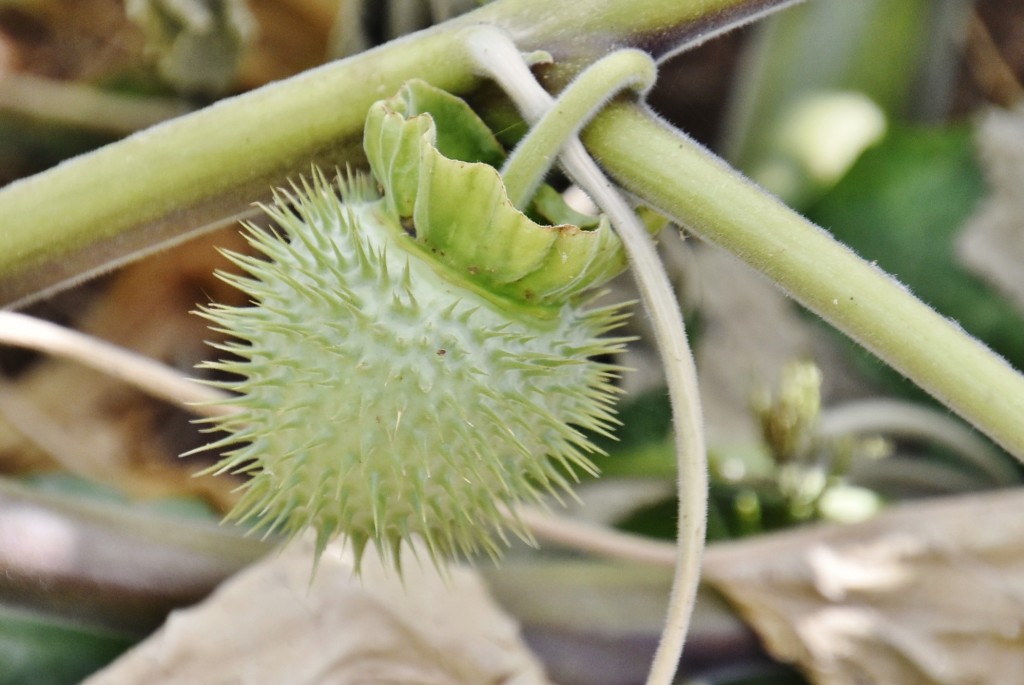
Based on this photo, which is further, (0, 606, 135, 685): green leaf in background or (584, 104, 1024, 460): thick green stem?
(0, 606, 135, 685): green leaf in background

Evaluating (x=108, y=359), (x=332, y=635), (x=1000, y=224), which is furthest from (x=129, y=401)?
(x=1000, y=224)

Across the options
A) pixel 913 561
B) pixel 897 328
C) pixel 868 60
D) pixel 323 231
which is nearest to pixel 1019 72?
pixel 868 60

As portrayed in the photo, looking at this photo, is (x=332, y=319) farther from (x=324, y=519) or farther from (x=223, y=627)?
(x=223, y=627)

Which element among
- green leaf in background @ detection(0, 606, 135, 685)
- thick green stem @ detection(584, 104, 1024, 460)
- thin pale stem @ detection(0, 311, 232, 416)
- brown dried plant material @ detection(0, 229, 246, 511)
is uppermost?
brown dried plant material @ detection(0, 229, 246, 511)

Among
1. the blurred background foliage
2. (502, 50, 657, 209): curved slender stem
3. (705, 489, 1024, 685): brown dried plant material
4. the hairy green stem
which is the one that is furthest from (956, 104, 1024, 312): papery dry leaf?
(502, 50, 657, 209): curved slender stem

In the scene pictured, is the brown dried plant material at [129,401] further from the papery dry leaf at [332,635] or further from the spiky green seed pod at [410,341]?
the spiky green seed pod at [410,341]

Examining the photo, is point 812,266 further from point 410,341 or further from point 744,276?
point 744,276

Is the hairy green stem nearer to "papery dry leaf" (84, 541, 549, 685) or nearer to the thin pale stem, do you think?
the thin pale stem

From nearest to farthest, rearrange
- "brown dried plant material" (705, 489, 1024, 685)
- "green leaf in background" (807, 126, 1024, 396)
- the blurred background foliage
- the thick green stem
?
the thick green stem
"brown dried plant material" (705, 489, 1024, 685)
the blurred background foliage
"green leaf in background" (807, 126, 1024, 396)
